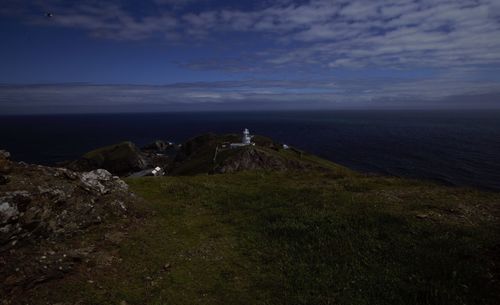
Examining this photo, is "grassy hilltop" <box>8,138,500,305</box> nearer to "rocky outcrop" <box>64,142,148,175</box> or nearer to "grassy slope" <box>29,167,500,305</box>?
"grassy slope" <box>29,167,500,305</box>

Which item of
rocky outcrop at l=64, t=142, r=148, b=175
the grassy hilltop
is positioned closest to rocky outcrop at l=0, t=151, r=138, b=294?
the grassy hilltop

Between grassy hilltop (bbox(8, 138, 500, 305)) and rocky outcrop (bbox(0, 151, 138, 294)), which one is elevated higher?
rocky outcrop (bbox(0, 151, 138, 294))

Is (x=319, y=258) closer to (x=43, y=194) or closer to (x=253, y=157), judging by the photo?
(x=43, y=194)

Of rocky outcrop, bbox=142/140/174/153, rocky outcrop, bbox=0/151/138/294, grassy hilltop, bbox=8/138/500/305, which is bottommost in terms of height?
rocky outcrop, bbox=142/140/174/153

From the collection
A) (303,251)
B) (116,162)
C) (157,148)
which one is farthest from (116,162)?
(303,251)

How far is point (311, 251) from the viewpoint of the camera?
51.0 feet

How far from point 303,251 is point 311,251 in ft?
1.26

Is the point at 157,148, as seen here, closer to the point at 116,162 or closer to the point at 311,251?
the point at 116,162

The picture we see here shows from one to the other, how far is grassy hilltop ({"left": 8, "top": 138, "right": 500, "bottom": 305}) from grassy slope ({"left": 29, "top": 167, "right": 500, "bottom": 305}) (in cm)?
5

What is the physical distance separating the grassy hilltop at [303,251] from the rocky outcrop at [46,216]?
0.86m

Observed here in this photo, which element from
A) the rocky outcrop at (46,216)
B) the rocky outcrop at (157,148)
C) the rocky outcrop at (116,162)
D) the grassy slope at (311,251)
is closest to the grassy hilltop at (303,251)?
the grassy slope at (311,251)

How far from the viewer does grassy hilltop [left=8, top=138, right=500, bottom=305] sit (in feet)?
40.6

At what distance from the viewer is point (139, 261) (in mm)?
14961

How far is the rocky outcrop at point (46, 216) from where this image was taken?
13.3 metres
